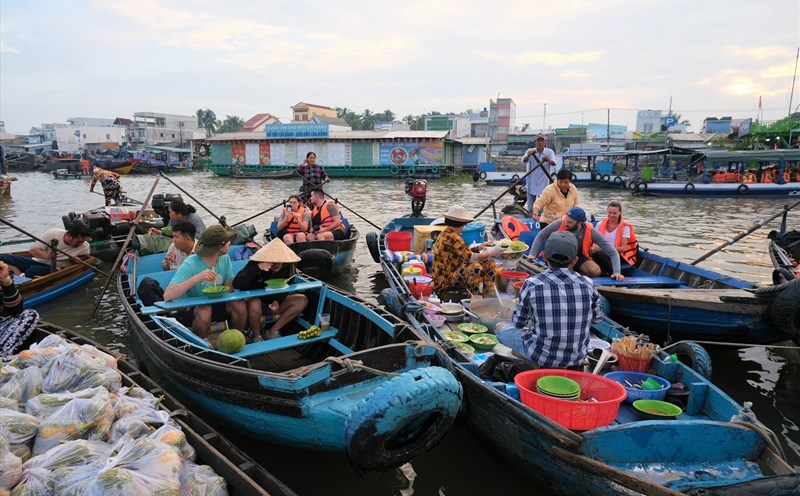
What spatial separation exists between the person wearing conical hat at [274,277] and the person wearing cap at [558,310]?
9.29 feet

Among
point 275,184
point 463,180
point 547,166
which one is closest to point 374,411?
point 547,166

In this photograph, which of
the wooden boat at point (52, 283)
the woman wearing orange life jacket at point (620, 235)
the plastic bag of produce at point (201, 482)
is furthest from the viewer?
the wooden boat at point (52, 283)

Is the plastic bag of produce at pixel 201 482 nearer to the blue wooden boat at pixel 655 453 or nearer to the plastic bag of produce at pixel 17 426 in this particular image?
the plastic bag of produce at pixel 17 426

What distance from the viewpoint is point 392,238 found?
9297 millimetres

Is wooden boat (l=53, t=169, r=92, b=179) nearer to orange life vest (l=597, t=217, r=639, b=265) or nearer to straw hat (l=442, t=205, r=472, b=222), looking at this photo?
straw hat (l=442, t=205, r=472, b=222)

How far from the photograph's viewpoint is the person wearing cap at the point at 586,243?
659cm

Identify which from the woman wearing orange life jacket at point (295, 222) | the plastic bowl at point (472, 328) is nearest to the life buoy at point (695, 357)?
the plastic bowl at point (472, 328)

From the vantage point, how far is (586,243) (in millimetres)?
6926

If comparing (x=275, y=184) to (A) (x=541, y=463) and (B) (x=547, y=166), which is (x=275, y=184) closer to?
(B) (x=547, y=166)

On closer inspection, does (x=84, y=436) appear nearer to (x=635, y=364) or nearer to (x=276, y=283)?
(x=276, y=283)

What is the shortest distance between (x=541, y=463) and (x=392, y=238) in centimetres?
613

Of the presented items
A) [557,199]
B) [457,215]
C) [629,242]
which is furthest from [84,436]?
[557,199]

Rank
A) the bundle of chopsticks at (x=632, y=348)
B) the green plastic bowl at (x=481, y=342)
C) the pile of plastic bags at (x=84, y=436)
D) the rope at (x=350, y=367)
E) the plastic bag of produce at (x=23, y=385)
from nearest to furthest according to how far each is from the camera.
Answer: the pile of plastic bags at (x=84, y=436) < the plastic bag of produce at (x=23, y=385) < the rope at (x=350, y=367) < the bundle of chopsticks at (x=632, y=348) < the green plastic bowl at (x=481, y=342)

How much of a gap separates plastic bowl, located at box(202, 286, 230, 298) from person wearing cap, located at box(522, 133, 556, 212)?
25.9ft
